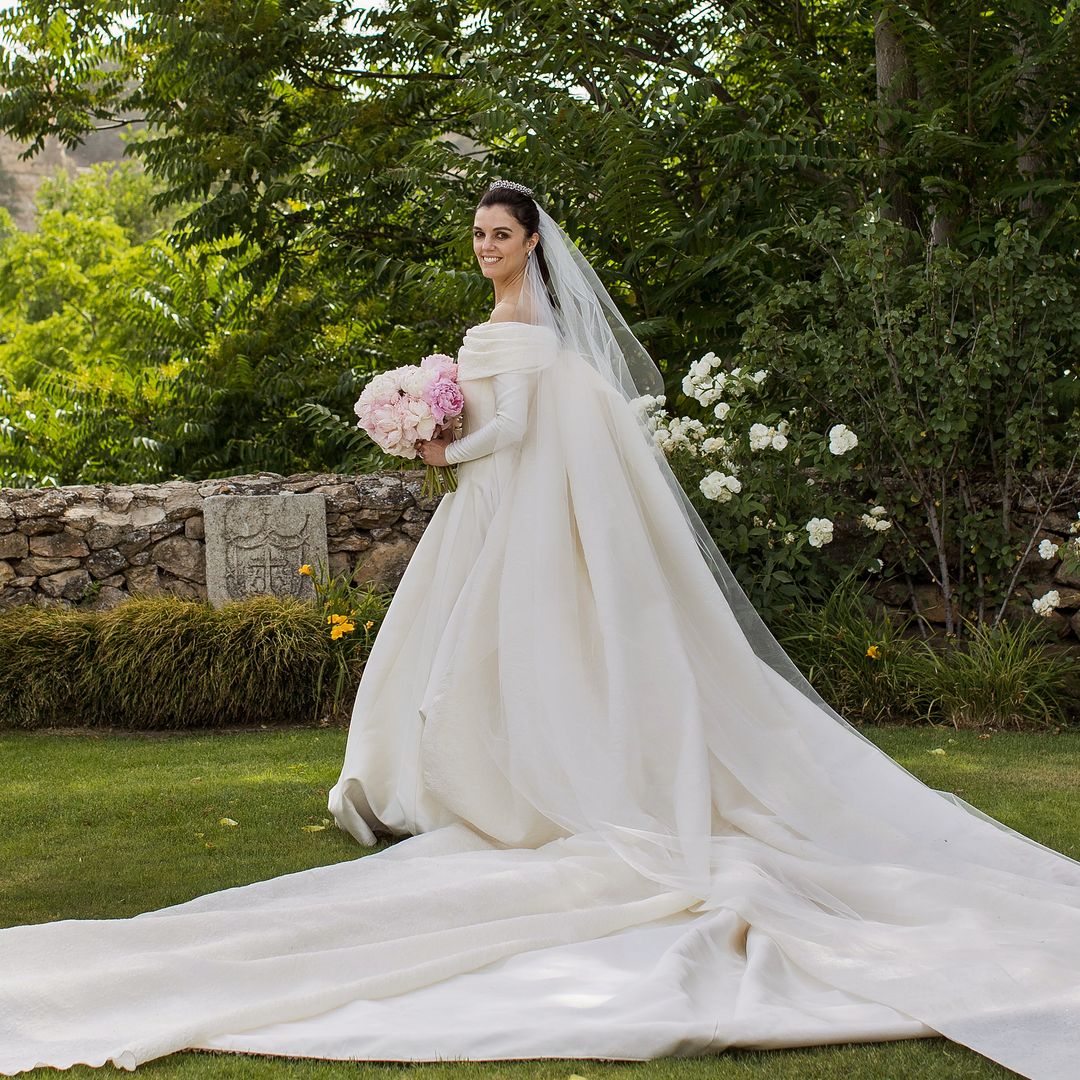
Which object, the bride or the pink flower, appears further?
the pink flower

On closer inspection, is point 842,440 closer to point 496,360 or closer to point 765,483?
point 765,483

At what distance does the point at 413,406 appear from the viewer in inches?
181

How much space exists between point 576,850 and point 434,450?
1.63 meters

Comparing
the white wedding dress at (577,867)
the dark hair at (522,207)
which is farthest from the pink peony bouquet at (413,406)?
the dark hair at (522,207)

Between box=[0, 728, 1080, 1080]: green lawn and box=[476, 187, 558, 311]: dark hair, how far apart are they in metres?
2.31

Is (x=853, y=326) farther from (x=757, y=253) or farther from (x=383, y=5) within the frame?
(x=383, y=5)

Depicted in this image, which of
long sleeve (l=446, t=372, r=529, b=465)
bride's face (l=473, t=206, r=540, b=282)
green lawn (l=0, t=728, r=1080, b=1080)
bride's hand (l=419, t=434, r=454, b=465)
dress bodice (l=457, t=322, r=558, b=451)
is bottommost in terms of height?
green lawn (l=0, t=728, r=1080, b=1080)

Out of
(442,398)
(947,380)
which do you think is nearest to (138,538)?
(442,398)

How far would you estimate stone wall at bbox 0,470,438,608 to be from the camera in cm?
832

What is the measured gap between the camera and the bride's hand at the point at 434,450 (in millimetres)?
4695

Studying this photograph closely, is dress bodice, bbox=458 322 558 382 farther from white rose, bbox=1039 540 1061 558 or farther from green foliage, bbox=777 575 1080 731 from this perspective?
white rose, bbox=1039 540 1061 558

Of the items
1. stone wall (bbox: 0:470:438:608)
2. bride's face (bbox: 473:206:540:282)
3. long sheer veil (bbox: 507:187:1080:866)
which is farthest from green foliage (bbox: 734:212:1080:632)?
bride's face (bbox: 473:206:540:282)

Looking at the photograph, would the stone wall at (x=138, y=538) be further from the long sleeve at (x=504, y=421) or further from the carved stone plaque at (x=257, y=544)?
the long sleeve at (x=504, y=421)

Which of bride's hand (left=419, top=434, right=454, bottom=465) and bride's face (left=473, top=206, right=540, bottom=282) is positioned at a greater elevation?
bride's face (left=473, top=206, right=540, bottom=282)
